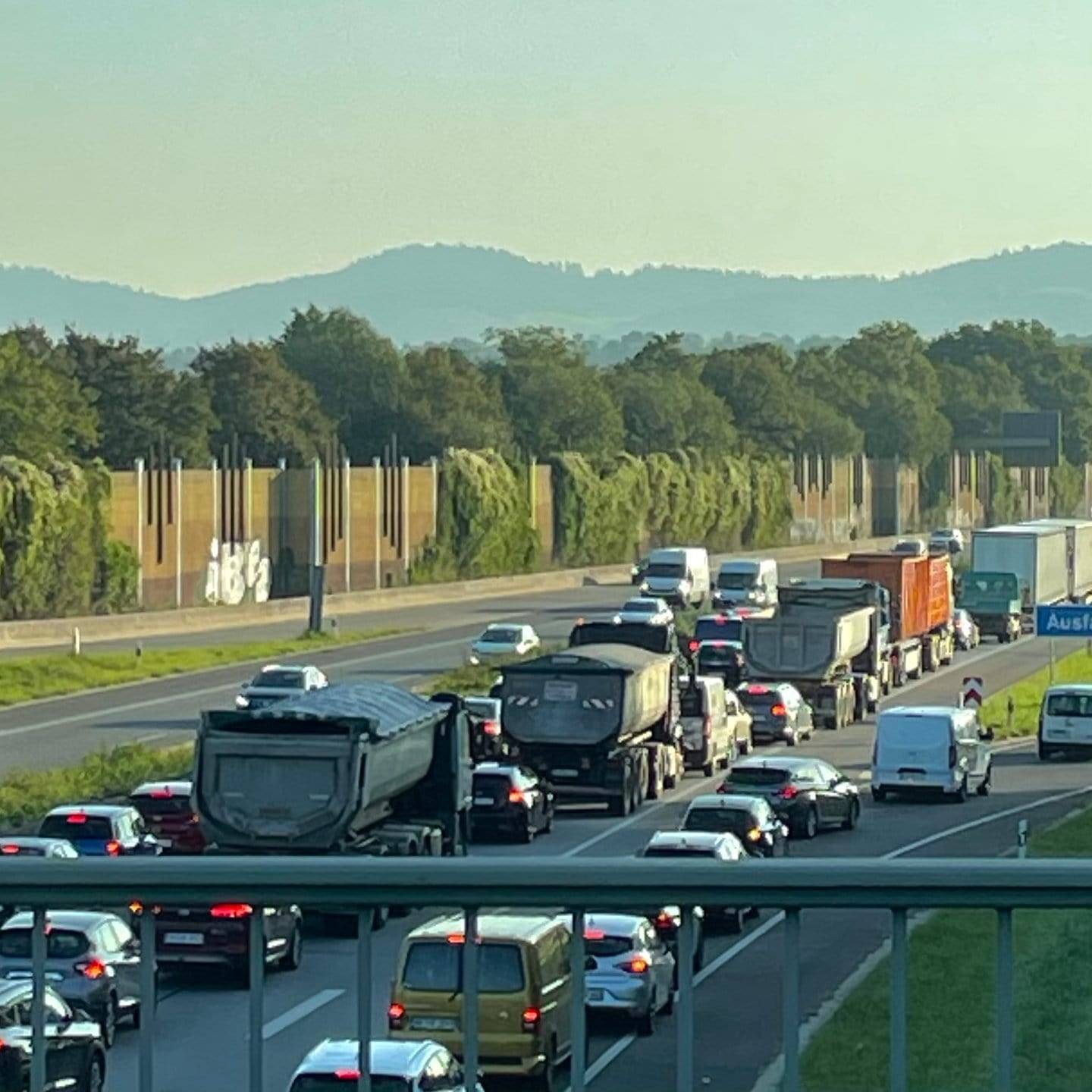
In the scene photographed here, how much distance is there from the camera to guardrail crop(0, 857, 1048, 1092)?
5793 mm

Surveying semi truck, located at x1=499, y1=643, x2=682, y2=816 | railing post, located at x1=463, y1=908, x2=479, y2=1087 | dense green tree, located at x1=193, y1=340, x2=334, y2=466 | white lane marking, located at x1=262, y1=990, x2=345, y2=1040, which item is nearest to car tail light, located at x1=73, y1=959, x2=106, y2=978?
white lane marking, located at x1=262, y1=990, x2=345, y2=1040

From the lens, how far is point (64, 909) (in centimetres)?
601

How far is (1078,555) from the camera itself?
3408 inches

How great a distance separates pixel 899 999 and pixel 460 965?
100cm

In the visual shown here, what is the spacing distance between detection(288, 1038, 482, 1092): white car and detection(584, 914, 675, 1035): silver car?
0.42 metres

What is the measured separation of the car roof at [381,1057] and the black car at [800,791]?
29.4m

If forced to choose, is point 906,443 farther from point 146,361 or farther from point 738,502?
point 146,361

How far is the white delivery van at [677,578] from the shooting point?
85312 millimetres

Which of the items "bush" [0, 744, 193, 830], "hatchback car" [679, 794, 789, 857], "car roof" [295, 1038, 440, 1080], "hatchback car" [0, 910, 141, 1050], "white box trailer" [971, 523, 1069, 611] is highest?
"hatchback car" [0, 910, 141, 1050]

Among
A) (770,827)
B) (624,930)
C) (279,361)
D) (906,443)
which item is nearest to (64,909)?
(624,930)

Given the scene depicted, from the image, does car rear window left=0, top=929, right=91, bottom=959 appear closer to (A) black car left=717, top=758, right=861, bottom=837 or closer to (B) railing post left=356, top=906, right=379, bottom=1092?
(B) railing post left=356, top=906, right=379, bottom=1092

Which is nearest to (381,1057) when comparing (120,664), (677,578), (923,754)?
(923,754)

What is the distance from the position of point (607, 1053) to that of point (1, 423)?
275ft

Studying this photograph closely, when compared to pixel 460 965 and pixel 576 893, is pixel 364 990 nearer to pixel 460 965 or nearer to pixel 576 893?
pixel 460 965
